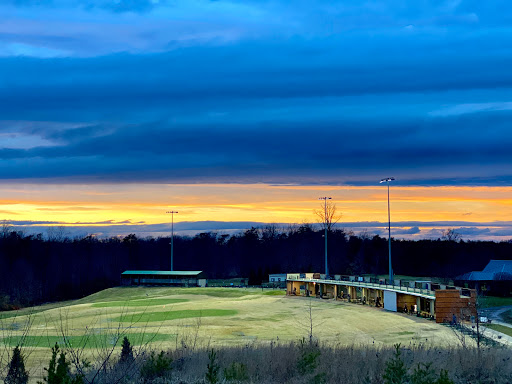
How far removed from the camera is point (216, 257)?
6511 inches

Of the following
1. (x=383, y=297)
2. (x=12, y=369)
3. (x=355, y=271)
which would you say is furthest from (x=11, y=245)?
(x=12, y=369)

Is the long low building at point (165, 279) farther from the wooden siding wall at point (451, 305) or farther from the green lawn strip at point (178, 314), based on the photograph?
the wooden siding wall at point (451, 305)

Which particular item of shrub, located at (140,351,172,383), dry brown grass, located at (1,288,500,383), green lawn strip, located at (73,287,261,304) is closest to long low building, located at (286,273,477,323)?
dry brown grass, located at (1,288,500,383)

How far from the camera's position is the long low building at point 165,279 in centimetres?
10612

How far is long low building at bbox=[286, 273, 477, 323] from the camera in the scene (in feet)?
171

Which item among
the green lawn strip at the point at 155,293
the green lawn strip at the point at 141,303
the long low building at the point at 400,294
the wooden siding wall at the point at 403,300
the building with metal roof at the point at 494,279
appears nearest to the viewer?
the long low building at the point at 400,294

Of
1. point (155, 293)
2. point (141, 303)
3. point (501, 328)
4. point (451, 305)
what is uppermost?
point (451, 305)

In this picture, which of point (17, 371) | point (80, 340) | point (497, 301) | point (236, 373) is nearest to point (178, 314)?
point (80, 340)

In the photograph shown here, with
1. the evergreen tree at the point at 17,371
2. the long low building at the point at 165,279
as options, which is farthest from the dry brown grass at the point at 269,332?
the long low building at the point at 165,279

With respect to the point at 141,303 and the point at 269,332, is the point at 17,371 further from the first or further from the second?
the point at 141,303

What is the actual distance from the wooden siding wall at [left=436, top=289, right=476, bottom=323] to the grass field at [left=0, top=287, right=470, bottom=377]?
138 centimetres

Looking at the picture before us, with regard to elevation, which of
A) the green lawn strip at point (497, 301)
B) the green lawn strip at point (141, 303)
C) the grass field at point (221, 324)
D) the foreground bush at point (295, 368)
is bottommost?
the green lawn strip at point (141, 303)

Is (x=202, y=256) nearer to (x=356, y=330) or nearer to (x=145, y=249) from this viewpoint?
(x=145, y=249)

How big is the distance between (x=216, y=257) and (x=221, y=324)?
363ft
